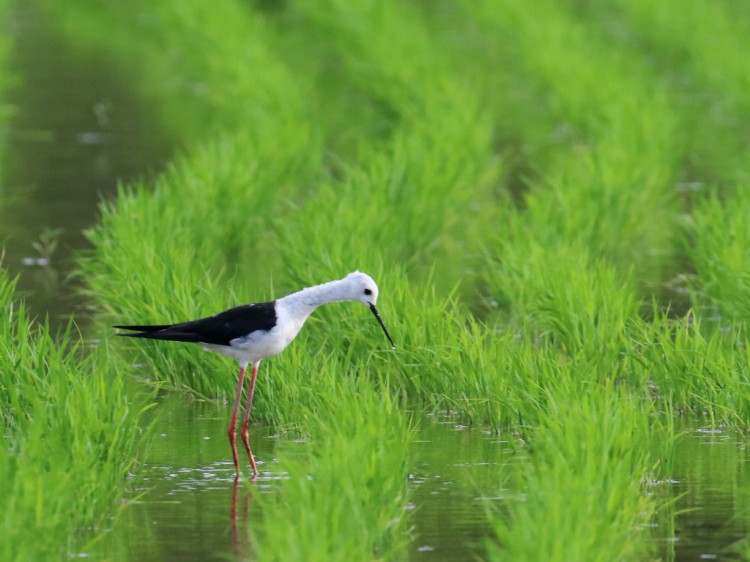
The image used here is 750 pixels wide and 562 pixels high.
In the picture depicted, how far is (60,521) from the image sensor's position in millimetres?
5059

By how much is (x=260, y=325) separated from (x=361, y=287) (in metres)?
0.35

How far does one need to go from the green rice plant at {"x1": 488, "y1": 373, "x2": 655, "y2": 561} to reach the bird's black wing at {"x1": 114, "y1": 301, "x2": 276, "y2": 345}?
0.95 metres

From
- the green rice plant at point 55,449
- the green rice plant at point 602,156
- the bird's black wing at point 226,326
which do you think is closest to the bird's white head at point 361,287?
the bird's black wing at point 226,326

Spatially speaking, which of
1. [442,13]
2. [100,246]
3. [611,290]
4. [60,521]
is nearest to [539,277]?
[611,290]

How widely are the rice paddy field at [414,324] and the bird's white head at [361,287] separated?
1.02ft

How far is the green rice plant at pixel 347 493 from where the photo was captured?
4.77 meters

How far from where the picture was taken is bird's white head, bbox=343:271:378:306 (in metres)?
6.22

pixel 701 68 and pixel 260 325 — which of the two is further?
pixel 701 68

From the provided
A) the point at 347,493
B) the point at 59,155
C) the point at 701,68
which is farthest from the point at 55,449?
the point at 701,68

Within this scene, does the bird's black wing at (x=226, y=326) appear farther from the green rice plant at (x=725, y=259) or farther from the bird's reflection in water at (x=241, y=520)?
the green rice plant at (x=725, y=259)

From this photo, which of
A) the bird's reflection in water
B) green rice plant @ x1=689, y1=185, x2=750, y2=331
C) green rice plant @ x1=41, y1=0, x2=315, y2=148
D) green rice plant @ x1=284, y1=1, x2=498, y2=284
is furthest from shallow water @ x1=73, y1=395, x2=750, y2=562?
green rice plant @ x1=41, y1=0, x2=315, y2=148

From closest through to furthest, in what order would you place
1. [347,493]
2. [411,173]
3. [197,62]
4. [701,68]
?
[347,493], [411,173], [701,68], [197,62]

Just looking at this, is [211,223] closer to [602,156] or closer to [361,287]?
[602,156]

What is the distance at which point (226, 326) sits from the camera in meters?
6.30
